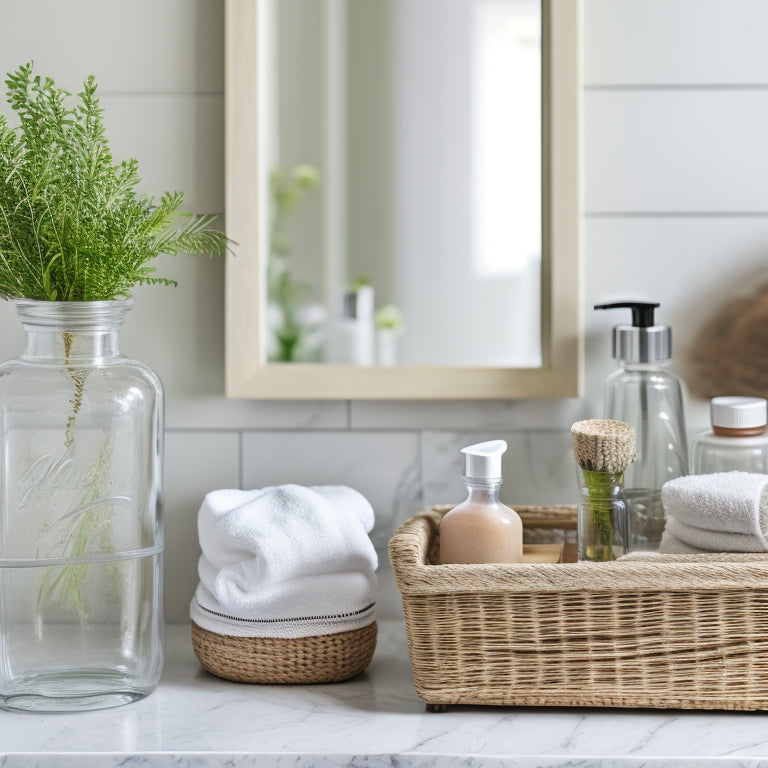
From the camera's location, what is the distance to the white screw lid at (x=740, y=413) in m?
0.82

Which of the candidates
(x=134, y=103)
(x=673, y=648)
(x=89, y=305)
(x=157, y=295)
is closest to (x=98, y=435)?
(x=89, y=305)

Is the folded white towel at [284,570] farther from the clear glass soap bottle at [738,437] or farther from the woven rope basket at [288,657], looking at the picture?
the clear glass soap bottle at [738,437]

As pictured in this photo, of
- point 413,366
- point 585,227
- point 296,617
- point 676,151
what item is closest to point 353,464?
point 413,366

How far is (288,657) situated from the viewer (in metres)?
0.76

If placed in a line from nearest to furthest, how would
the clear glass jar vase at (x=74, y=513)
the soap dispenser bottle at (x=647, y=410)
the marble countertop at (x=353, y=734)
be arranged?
the marble countertop at (x=353, y=734), the clear glass jar vase at (x=74, y=513), the soap dispenser bottle at (x=647, y=410)

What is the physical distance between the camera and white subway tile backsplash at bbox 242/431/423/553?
0.94m

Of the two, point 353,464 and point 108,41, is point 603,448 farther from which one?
point 108,41

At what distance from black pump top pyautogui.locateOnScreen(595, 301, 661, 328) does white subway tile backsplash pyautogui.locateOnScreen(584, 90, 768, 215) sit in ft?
0.36

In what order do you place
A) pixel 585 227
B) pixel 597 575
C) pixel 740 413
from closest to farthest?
pixel 597 575
pixel 740 413
pixel 585 227

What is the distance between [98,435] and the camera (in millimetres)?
758

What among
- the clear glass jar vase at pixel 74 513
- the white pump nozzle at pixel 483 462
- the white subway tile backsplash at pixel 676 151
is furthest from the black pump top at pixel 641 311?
the clear glass jar vase at pixel 74 513

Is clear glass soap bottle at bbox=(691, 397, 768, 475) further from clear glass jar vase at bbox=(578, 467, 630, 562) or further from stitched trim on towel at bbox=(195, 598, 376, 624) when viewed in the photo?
stitched trim on towel at bbox=(195, 598, 376, 624)

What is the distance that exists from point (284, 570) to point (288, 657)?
74mm

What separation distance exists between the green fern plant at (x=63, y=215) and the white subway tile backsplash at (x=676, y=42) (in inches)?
18.0
